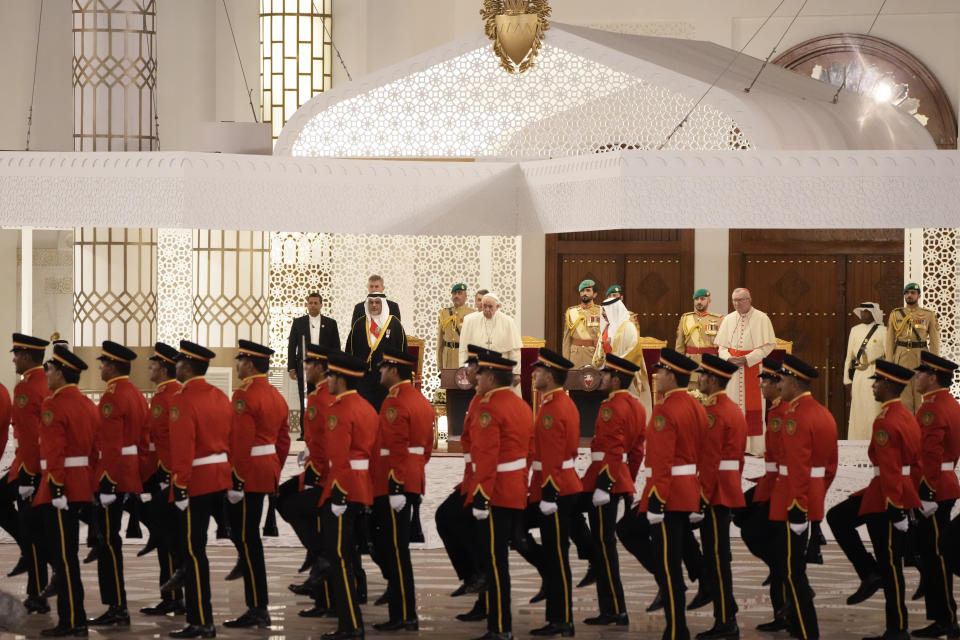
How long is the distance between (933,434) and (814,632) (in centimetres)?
107

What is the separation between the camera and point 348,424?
22.3 feet

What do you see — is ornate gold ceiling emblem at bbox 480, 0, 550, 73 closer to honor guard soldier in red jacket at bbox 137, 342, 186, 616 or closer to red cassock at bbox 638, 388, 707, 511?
honor guard soldier in red jacket at bbox 137, 342, 186, 616

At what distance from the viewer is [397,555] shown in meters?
7.23

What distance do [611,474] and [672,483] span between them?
594 millimetres

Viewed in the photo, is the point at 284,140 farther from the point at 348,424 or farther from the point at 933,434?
the point at 933,434

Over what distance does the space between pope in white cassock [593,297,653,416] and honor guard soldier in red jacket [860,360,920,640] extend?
157 inches

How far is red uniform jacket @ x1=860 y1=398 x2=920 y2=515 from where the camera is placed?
22.4 feet

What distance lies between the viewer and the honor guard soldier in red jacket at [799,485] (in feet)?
21.9

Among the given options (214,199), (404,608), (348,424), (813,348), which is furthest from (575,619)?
(813,348)

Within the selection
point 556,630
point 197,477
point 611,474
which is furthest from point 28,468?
point 611,474

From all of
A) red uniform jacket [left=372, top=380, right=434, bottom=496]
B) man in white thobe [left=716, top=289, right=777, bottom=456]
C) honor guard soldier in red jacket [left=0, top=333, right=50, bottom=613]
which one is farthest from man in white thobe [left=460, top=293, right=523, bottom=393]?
honor guard soldier in red jacket [left=0, top=333, right=50, bottom=613]

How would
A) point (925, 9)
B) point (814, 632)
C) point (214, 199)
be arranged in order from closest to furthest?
point (814, 632)
point (214, 199)
point (925, 9)

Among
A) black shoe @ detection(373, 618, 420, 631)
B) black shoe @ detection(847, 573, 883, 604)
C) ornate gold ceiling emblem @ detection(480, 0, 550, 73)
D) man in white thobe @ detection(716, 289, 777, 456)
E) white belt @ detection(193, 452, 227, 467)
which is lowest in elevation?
black shoe @ detection(373, 618, 420, 631)

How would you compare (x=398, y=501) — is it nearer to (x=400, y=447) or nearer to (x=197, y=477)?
(x=400, y=447)
